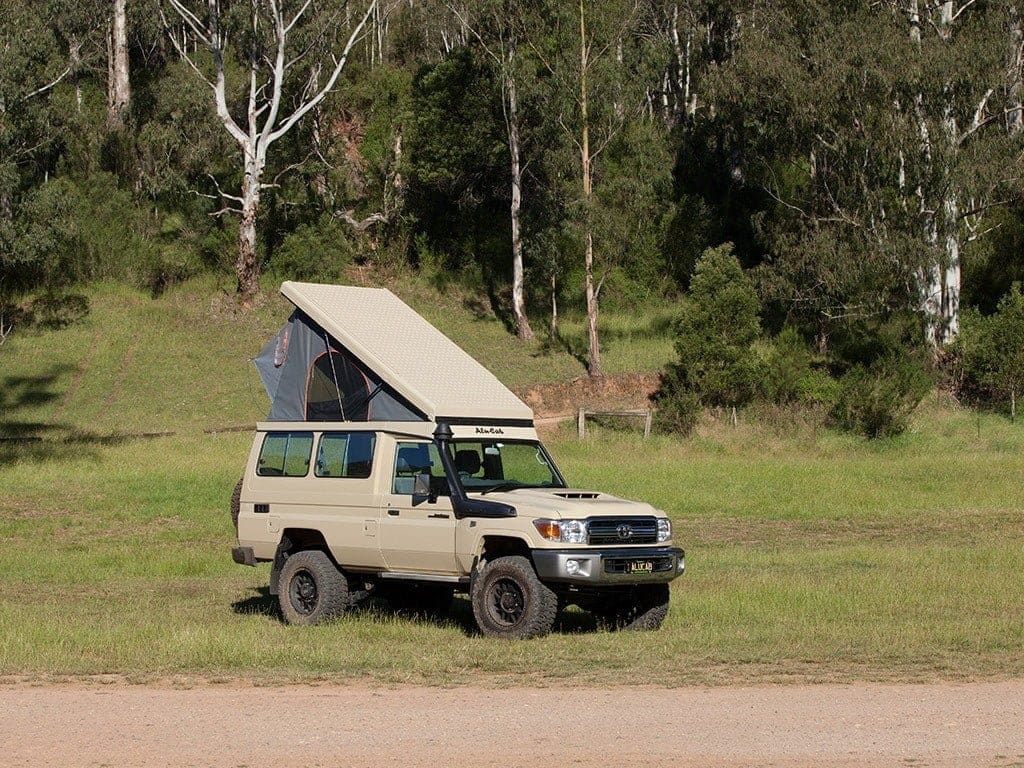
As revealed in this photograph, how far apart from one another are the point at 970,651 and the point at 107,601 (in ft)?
36.2

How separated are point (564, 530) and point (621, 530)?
68cm

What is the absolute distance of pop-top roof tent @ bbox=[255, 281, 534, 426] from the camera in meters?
15.3

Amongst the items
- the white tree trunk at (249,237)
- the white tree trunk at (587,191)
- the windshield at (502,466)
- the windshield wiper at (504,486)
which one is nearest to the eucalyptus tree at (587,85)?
the white tree trunk at (587,191)

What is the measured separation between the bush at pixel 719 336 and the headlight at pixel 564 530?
31817mm

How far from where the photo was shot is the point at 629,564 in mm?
13875

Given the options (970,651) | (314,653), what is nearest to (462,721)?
(314,653)

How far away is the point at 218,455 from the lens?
37062mm

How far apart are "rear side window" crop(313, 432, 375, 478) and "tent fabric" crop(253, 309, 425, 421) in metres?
0.25

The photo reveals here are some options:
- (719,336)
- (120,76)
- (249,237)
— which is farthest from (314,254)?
(719,336)

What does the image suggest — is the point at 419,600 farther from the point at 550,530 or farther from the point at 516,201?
the point at 516,201

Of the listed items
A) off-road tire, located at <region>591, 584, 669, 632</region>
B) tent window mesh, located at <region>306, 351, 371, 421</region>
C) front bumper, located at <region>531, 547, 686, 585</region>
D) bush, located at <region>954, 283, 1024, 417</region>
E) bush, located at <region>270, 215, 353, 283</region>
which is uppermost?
bush, located at <region>270, 215, 353, 283</region>

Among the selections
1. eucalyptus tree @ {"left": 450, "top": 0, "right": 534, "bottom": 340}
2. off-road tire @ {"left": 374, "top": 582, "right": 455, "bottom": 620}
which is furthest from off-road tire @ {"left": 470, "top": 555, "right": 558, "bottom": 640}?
eucalyptus tree @ {"left": 450, "top": 0, "right": 534, "bottom": 340}

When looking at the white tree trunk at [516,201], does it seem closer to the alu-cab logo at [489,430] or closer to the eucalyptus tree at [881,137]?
the eucalyptus tree at [881,137]

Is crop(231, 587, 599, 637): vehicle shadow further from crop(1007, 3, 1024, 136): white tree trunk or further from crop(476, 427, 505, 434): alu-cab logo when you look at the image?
crop(1007, 3, 1024, 136): white tree trunk
